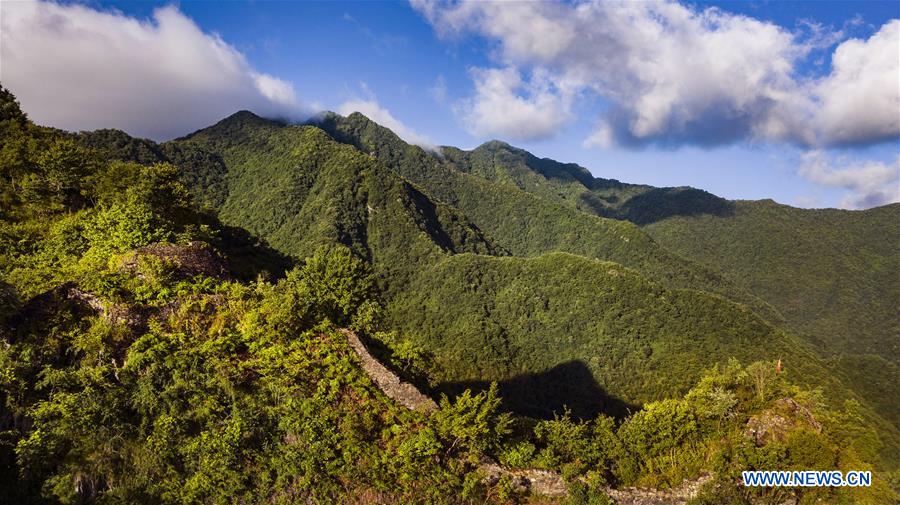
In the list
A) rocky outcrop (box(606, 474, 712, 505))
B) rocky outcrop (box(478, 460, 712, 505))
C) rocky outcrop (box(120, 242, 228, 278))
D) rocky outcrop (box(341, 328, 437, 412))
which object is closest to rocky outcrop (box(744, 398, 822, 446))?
rocky outcrop (box(606, 474, 712, 505))

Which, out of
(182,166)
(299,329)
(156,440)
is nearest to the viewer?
(156,440)

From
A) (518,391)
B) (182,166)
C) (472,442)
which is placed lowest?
(518,391)

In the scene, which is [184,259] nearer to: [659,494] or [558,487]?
[558,487]

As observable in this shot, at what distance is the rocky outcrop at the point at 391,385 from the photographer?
15.0 meters

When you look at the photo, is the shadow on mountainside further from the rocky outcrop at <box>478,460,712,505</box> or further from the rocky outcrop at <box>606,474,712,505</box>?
the rocky outcrop at <box>478,460,712,505</box>

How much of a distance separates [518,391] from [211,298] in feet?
280

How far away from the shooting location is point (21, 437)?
36.5 feet

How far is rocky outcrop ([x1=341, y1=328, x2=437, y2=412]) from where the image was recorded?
15016mm

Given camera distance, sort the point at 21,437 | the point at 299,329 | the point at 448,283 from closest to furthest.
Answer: the point at 21,437 → the point at 299,329 → the point at 448,283

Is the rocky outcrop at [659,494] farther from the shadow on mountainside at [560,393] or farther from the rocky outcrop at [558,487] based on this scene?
the shadow on mountainside at [560,393]

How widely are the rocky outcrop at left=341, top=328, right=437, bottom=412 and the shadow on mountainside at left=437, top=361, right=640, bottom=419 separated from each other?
69.1 metres

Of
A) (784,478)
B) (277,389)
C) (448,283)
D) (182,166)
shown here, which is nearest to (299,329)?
(277,389)

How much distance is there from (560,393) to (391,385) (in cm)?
9009

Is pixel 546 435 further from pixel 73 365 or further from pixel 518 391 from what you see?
pixel 518 391
